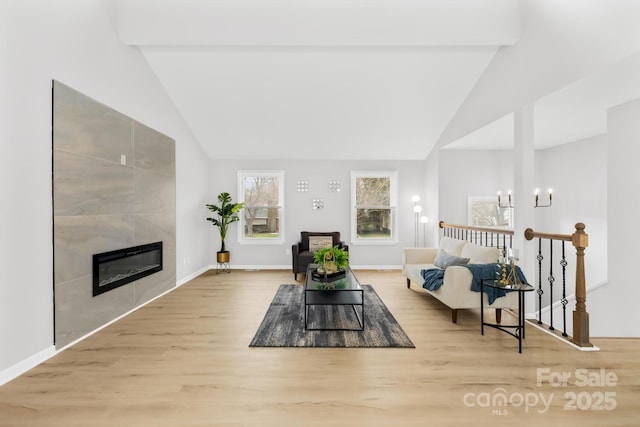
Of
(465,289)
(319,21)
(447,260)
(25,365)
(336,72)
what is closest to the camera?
(25,365)

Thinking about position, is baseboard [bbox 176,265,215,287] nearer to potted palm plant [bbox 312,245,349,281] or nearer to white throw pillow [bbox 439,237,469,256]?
potted palm plant [bbox 312,245,349,281]

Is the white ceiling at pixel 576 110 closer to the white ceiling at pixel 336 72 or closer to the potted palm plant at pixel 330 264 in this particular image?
the white ceiling at pixel 336 72

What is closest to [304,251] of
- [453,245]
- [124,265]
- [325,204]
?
[325,204]

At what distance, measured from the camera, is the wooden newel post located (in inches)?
117

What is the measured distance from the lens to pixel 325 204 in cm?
710

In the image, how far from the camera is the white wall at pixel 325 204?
23.2 feet

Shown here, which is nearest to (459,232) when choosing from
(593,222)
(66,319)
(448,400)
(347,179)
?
(593,222)

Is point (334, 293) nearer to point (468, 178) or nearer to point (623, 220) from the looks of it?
point (623, 220)

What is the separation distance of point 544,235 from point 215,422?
374cm

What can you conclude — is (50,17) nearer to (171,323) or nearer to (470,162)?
(171,323)

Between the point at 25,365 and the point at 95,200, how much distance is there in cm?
164

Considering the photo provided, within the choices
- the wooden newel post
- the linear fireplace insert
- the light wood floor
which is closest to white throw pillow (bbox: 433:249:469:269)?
the light wood floor

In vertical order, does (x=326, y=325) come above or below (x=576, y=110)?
below

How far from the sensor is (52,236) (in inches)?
112
